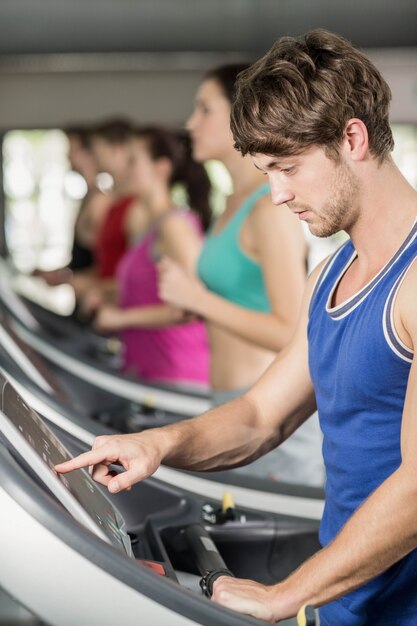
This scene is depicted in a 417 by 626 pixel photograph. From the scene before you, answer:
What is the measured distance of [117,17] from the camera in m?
7.45

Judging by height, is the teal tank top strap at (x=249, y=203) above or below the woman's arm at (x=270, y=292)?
above

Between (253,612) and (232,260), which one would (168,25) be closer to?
(232,260)

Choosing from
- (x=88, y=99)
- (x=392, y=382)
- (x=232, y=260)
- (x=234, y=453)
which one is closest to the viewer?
(x=392, y=382)

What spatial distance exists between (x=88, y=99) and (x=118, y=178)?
3.77 m

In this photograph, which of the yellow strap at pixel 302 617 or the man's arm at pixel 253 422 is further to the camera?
the man's arm at pixel 253 422

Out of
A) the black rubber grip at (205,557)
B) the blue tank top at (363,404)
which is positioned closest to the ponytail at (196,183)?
the black rubber grip at (205,557)

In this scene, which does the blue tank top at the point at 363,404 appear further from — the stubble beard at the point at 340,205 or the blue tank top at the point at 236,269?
the blue tank top at the point at 236,269

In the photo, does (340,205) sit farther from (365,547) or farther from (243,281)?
(243,281)

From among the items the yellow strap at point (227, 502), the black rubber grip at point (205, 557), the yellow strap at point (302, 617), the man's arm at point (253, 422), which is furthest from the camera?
the yellow strap at point (227, 502)

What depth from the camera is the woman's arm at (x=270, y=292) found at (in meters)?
2.31

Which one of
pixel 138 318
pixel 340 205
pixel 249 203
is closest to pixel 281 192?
pixel 340 205

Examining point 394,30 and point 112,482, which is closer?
point 112,482

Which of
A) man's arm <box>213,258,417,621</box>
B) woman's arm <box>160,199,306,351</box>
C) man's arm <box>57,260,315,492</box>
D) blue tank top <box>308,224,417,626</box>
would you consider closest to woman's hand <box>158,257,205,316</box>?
woman's arm <box>160,199,306,351</box>

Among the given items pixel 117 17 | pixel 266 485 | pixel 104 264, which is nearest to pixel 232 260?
pixel 266 485
